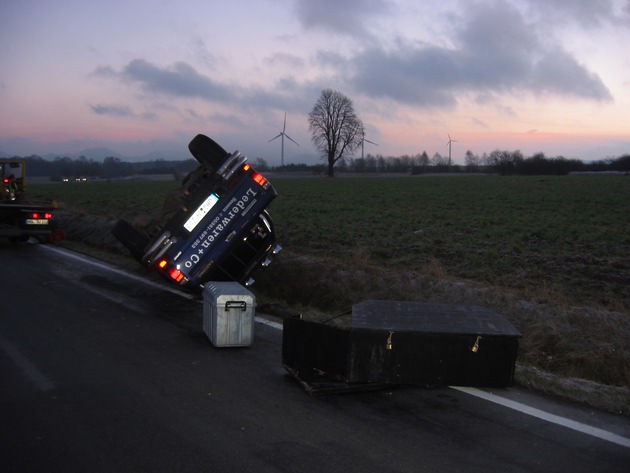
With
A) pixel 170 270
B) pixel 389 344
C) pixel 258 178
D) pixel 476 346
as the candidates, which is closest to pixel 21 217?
pixel 170 270

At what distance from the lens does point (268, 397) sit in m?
6.02

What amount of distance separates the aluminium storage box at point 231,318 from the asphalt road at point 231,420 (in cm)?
14

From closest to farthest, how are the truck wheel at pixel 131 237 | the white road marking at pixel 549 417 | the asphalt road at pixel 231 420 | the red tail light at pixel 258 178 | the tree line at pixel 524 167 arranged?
the asphalt road at pixel 231 420 < the white road marking at pixel 549 417 < the red tail light at pixel 258 178 < the truck wheel at pixel 131 237 < the tree line at pixel 524 167

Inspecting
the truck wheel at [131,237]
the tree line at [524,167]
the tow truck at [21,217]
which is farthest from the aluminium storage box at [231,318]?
the tree line at [524,167]

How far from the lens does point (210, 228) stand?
957 cm

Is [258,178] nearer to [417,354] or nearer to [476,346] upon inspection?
[417,354]

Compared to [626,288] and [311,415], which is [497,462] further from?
[626,288]

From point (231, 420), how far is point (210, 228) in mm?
4617

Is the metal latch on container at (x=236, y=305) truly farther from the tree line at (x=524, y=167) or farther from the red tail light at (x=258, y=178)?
the tree line at (x=524, y=167)

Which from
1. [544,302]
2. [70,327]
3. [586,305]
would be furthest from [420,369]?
[70,327]

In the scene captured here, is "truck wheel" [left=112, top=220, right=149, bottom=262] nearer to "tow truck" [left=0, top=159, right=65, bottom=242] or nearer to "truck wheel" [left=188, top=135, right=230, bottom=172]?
"truck wheel" [left=188, top=135, right=230, bottom=172]

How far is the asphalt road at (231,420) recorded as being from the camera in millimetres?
4621

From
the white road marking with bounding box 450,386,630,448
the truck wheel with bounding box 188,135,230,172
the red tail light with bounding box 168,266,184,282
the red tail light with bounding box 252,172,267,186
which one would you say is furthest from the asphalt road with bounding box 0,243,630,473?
the truck wheel with bounding box 188,135,230,172

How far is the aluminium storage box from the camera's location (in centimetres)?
766
